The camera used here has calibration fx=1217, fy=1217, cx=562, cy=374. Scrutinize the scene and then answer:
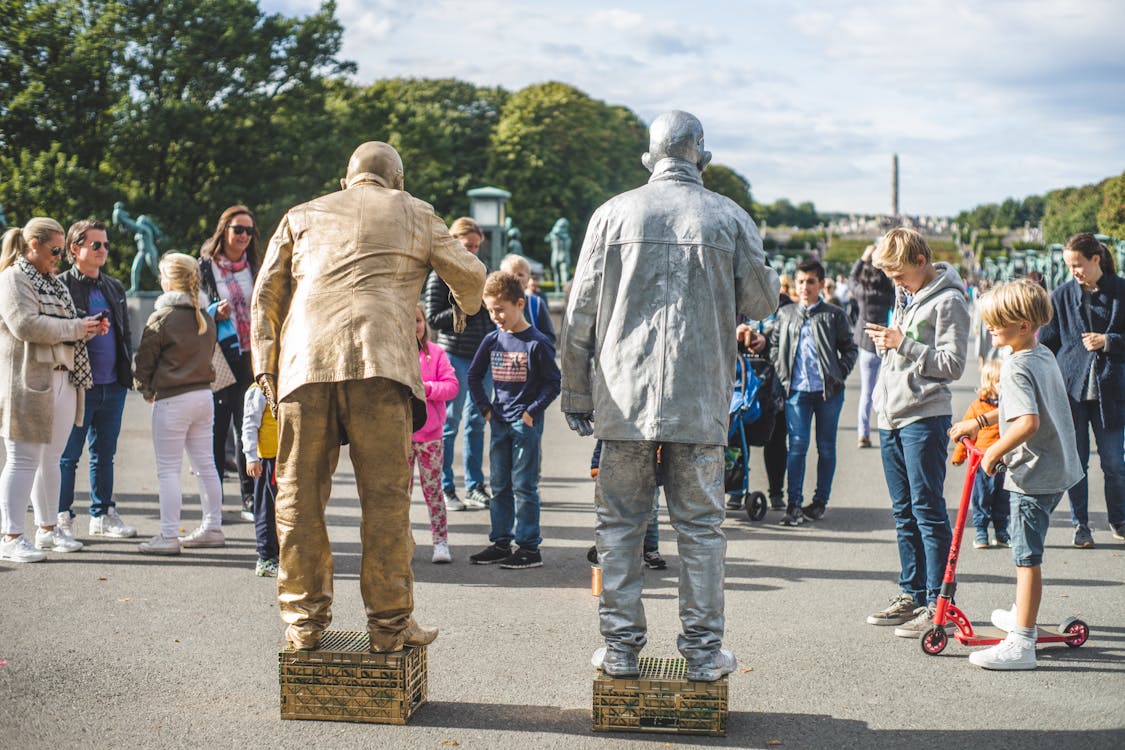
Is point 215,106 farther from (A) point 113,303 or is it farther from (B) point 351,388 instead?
(B) point 351,388

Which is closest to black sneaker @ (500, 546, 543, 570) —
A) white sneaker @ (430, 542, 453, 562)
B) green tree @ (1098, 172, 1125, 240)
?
white sneaker @ (430, 542, 453, 562)

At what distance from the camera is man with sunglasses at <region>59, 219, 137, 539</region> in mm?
8016

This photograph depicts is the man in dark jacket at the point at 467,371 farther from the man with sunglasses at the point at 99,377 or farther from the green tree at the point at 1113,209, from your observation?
the green tree at the point at 1113,209

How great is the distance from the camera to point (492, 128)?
64.6 m

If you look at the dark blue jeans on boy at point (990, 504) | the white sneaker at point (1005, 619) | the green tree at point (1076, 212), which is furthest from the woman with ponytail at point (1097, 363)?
the green tree at point (1076, 212)

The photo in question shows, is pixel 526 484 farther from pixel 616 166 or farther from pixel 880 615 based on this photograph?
pixel 616 166

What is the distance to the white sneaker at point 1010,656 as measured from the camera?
5445 mm

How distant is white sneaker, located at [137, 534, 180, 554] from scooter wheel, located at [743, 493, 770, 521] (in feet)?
13.3

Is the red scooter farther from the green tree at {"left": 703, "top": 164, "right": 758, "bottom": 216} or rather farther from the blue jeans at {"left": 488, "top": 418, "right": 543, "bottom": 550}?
the green tree at {"left": 703, "top": 164, "right": 758, "bottom": 216}

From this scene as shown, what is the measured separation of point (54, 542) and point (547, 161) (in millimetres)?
55621

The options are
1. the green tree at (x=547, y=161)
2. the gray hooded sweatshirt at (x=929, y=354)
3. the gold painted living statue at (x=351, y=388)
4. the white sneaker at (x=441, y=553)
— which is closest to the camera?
the gold painted living statue at (x=351, y=388)

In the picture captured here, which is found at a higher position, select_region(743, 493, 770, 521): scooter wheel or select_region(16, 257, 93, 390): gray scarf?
select_region(16, 257, 93, 390): gray scarf

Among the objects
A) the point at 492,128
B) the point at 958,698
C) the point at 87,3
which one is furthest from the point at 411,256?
the point at 492,128

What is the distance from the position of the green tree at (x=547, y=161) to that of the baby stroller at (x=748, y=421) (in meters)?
52.0
